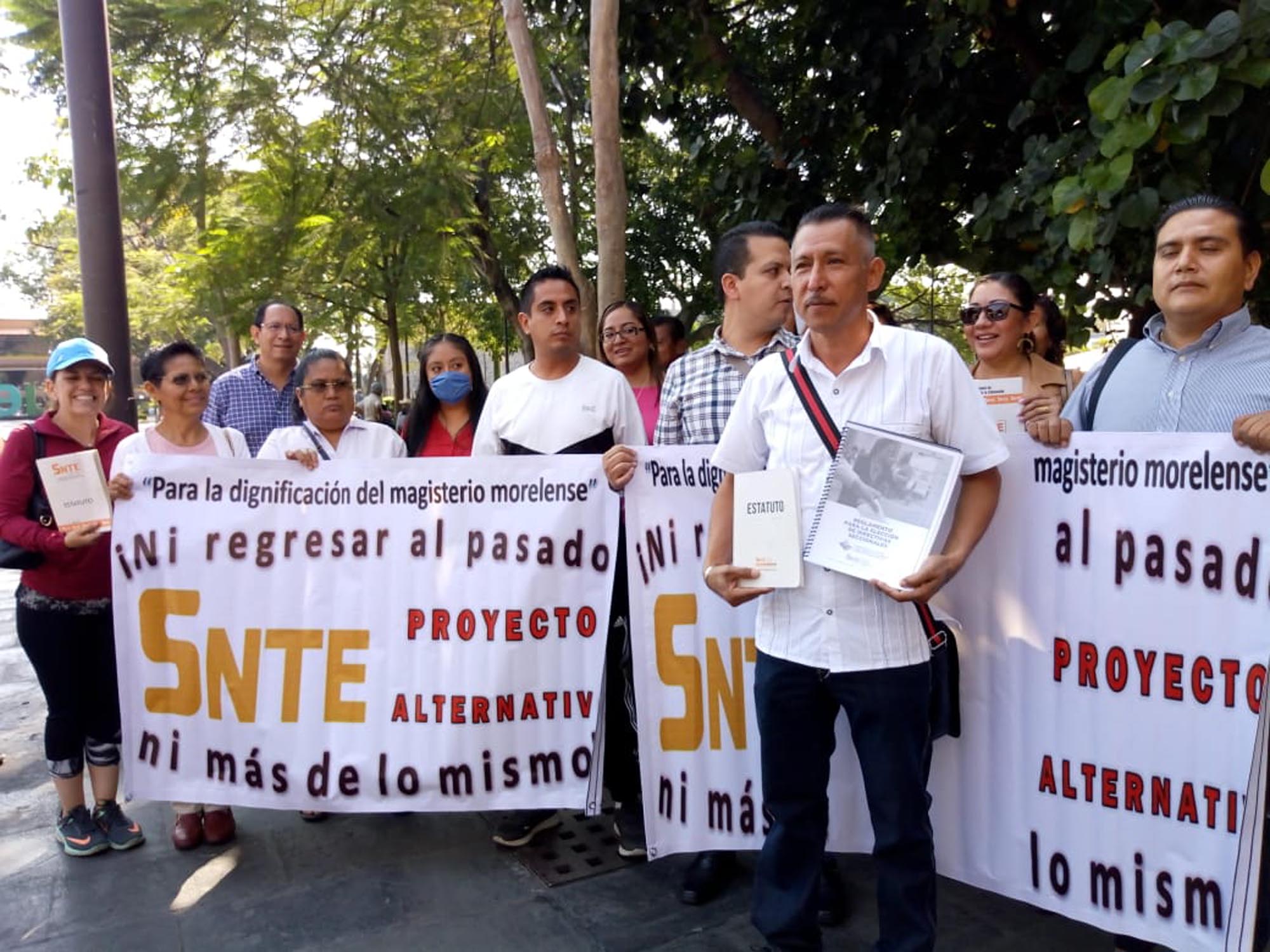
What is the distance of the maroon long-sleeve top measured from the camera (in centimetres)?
309

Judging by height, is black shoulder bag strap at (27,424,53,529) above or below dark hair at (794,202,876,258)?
below

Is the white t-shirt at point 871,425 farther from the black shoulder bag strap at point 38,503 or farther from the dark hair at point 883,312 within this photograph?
the black shoulder bag strap at point 38,503

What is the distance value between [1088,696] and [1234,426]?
2.50 ft

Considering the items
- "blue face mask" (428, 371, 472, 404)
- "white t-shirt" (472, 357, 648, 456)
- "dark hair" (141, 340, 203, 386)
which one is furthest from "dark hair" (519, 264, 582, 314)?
"dark hair" (141, 340, 203, 386)

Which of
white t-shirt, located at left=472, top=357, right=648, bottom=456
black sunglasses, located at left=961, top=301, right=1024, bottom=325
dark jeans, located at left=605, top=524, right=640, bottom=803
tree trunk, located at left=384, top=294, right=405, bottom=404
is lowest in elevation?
dark jeans, located at left=605, top=524, right=640, bottom=803

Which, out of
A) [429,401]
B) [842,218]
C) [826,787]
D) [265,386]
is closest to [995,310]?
[842,218]

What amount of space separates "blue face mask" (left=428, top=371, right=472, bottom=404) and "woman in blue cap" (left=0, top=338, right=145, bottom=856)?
1109 millimetres

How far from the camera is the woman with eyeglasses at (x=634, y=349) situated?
13.2 feet

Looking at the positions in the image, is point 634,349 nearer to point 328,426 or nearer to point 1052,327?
point 328,426

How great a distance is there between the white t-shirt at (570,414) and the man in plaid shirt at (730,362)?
175 millimetres

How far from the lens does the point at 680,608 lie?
3037 millimetres

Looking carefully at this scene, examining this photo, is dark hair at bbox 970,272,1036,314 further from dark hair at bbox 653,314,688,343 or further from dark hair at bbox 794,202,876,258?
dark hair at bbox 653,314,688,343

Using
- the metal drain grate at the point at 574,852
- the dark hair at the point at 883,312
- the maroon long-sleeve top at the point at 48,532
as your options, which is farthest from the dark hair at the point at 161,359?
the dark hair at the point at 883,312

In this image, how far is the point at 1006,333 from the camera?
134 inches
